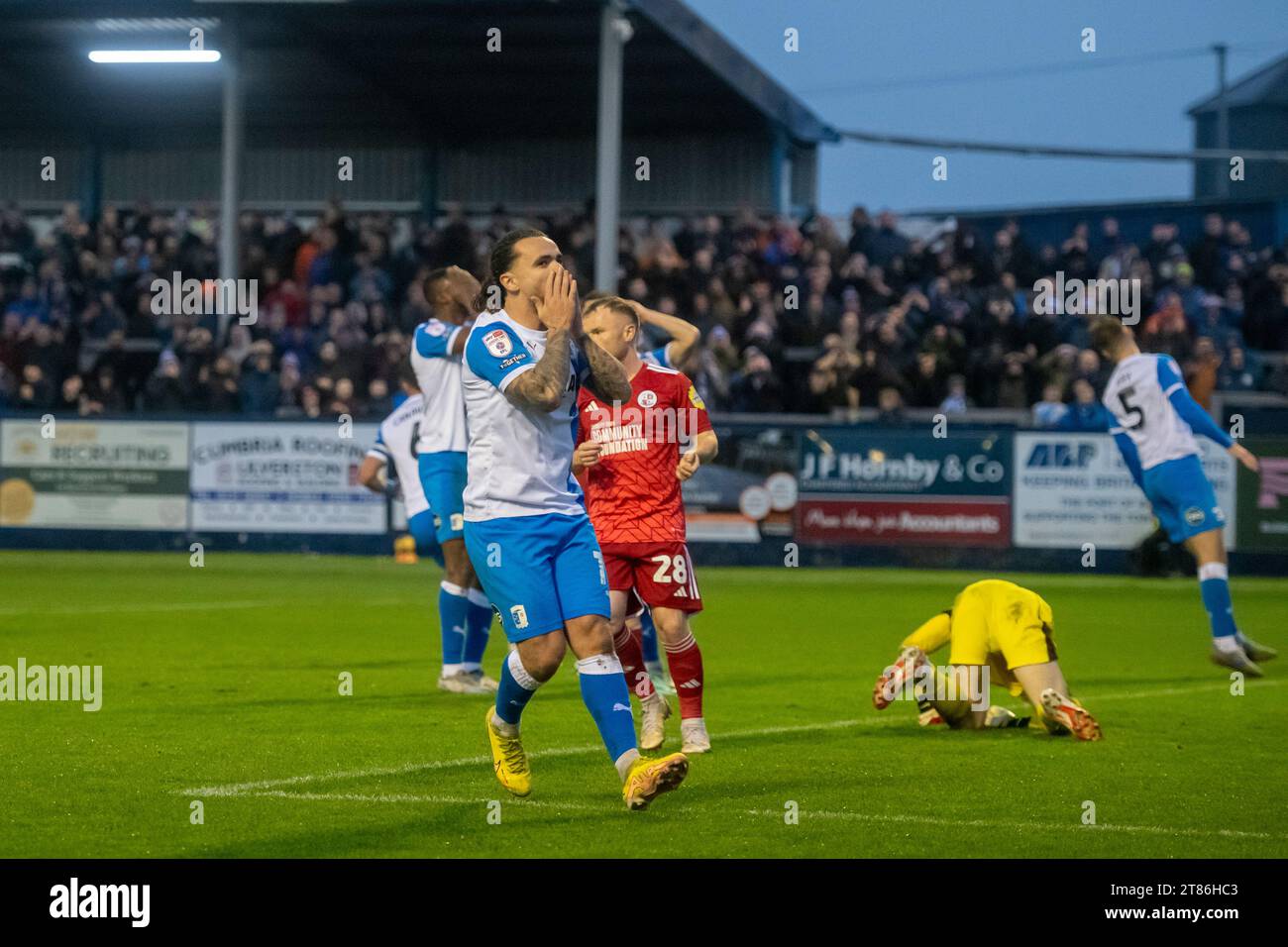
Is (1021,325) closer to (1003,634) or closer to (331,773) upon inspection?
(1003,634)

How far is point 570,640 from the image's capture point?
7102mm

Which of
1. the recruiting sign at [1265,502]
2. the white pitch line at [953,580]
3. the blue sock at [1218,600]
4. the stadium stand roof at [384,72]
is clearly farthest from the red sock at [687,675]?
the stadium stand roof at [384,72]

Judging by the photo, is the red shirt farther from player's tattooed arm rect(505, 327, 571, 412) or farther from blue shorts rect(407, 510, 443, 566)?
blue shorts rect(407, 510, 443, 566)

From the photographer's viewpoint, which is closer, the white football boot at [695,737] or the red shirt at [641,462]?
the white football boot at [695,737]

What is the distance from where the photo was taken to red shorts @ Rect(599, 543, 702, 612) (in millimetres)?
8891

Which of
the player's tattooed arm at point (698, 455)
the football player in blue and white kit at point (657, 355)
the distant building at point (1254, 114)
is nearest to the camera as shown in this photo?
the player's tattooed arm at point (698, 455)

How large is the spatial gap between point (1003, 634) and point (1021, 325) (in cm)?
1598

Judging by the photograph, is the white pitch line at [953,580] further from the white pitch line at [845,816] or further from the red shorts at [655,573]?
the white pitch line at [845,816]

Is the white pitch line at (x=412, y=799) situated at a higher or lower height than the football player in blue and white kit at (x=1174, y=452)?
lower

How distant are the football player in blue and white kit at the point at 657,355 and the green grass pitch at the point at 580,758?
513 millimetres

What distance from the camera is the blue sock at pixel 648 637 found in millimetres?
11508

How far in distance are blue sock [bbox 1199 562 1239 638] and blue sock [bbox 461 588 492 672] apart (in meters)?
4.81
